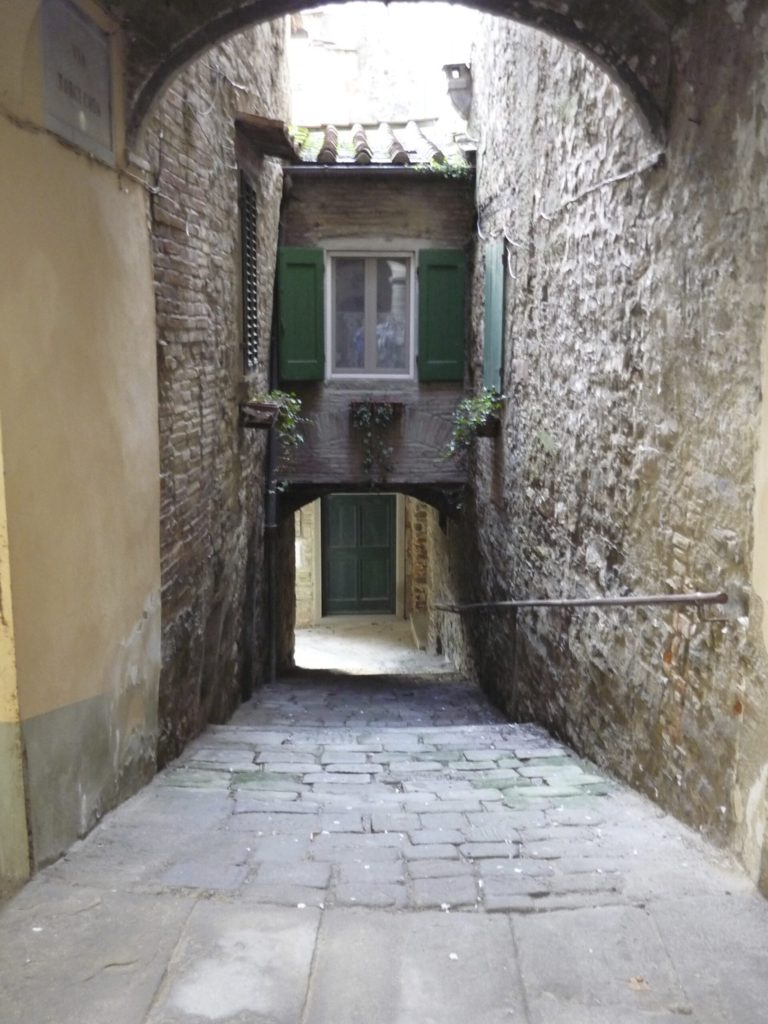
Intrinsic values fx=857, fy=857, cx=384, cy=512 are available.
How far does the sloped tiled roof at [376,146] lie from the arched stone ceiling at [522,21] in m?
5.19

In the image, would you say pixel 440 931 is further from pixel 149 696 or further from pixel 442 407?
pixel 442 407

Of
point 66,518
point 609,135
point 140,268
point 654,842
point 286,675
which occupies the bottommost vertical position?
point 286,675

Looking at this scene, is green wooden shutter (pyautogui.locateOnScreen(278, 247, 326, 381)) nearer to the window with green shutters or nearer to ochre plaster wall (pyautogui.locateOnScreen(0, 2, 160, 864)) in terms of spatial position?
the window with green shutters

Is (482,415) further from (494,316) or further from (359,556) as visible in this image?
(359,556)

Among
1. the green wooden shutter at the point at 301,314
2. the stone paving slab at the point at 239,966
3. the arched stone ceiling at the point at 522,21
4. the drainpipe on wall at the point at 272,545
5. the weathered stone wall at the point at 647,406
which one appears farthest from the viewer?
the green wooden shutter at the point at 301,314

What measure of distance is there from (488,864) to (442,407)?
6.73 meters

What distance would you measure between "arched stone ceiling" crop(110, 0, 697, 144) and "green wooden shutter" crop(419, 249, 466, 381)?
5351 millimetres

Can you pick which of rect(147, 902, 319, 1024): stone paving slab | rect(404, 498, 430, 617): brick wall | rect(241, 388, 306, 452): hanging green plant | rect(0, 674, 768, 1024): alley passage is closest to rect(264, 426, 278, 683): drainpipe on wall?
rect(241, 388, 306, 452): hanging green plant

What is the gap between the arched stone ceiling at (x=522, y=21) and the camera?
3.65 meters

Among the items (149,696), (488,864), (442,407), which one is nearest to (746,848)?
(488,864)

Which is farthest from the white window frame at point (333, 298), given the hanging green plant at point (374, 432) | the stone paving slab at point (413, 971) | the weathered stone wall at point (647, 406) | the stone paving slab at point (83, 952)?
the stone paving slab at point (413, 971)

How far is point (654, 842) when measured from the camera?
3.44m

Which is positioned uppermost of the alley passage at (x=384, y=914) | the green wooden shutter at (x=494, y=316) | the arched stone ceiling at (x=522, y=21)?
the arched stone ceiling at (x=522, y=21)

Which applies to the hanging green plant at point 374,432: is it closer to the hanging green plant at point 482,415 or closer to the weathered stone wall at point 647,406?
the hanging green plant at point 482,415
